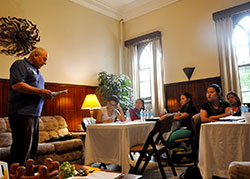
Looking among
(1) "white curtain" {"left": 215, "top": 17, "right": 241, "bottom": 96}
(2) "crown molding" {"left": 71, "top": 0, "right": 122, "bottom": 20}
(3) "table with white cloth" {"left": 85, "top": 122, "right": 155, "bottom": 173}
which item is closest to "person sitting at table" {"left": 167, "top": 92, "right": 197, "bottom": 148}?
(3) "table with white cloth" {"left": 85, "top": 122, "right": 155, "bottom": 173}

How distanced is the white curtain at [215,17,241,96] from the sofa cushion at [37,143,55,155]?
3.81m

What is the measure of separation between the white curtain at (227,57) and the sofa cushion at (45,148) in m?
3.81

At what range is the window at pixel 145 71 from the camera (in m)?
6.39

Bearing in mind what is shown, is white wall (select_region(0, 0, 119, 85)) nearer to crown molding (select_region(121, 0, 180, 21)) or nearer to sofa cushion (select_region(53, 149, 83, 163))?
crown molding (select_region(121, 0, 180, 21))

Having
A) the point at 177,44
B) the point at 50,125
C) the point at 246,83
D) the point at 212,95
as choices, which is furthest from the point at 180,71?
the point at 50,125

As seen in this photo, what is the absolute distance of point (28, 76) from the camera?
2301 mm

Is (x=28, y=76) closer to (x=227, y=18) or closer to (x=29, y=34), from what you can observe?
(x=29, y=34)

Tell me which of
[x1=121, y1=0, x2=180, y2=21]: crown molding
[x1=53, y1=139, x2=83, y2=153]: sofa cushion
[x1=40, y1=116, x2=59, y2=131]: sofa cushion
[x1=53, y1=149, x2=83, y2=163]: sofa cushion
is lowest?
[x1=53, y1=149, x2=83, y2=163]: sofa cushion

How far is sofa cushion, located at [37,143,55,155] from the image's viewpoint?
3461 mm

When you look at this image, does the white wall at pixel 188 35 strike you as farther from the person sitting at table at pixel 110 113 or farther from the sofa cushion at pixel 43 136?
the sofa cushion at pixel 43 136

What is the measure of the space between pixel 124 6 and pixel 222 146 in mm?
5654

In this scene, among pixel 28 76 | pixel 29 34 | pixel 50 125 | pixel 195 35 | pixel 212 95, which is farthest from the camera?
pixel 195 35

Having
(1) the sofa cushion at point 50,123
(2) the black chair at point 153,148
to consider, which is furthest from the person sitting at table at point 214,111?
(1) the sofa cushion at point 50,123

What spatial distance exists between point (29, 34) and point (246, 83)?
4963mm
